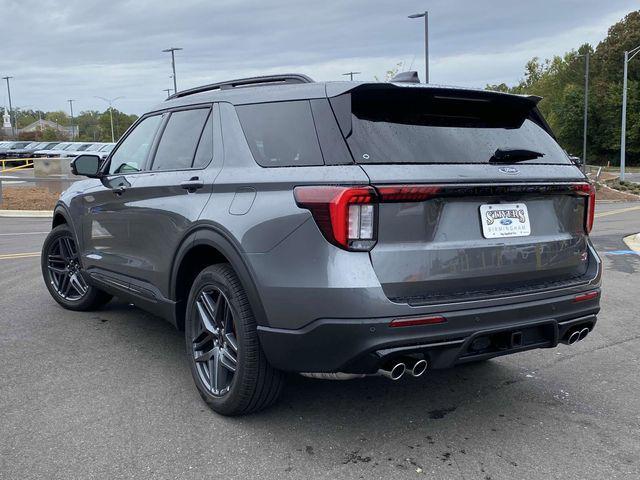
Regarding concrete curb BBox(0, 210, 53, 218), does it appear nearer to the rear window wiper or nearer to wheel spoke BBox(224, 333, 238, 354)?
wheel spoke BBox(224, 333, 238, 354)

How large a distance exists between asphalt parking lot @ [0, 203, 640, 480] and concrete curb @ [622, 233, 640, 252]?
6371 mm

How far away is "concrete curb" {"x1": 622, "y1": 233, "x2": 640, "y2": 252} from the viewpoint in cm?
1103

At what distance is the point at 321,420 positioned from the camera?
368cm

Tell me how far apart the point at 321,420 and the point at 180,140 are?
2.00m

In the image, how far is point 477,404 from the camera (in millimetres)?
3922

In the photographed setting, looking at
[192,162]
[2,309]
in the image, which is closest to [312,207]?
[192,162]

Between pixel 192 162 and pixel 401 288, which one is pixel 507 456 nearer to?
pixel 401 288

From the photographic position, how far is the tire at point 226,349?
3.41 m

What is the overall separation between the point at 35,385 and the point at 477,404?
2.73 metres

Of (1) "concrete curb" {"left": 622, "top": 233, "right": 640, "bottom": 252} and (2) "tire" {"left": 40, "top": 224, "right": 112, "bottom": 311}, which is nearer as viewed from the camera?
(2) "tire" {"left": 40, "top": 224, "right": 112, "bottom": 311}

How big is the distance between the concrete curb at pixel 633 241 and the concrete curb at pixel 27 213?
46.4ft

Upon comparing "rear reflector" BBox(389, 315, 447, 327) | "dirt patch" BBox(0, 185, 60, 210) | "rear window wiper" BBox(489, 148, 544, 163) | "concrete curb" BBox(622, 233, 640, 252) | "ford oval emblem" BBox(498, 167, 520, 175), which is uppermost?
"rear window wiper" BBox(489, 148, 544, 163)

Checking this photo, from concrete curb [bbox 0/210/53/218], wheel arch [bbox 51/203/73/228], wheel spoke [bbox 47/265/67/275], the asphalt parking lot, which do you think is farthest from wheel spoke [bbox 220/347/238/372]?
concrete curb [bbox 0/210/53/218]

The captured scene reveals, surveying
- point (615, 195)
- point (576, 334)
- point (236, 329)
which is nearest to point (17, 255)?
point (236, 329)
